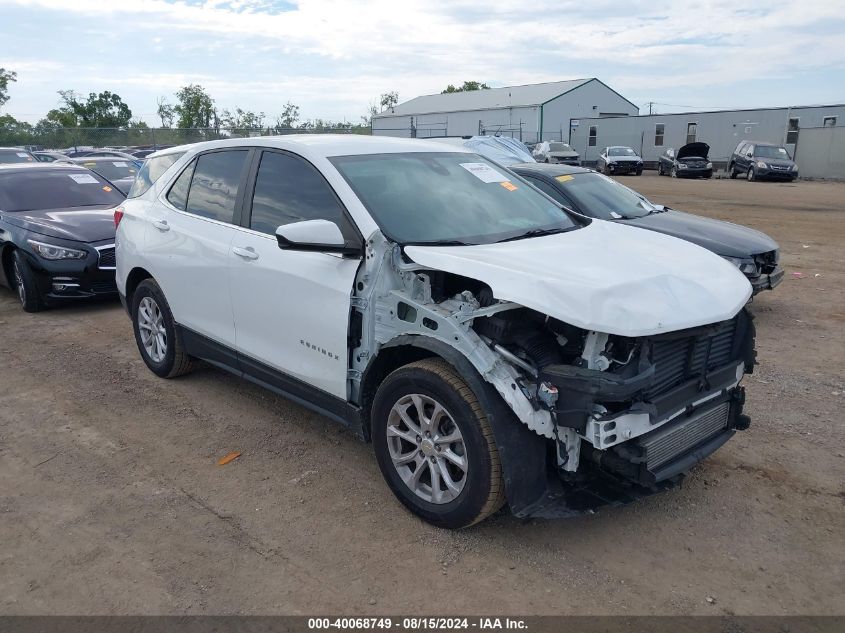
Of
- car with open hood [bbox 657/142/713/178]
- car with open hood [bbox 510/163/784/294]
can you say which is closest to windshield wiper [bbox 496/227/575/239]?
car with open hood [bbox 510/163/784/294]

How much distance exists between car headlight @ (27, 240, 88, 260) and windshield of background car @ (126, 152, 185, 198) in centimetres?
211

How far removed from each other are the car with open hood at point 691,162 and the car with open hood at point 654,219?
82.4 ft

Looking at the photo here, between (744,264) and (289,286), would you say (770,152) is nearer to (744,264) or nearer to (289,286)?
(744,264)

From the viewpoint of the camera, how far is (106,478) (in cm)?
402

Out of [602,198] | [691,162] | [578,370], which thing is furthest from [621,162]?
[578,370]

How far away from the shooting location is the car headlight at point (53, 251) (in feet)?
24.6

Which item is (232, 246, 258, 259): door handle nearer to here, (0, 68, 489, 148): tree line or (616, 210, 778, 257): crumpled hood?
(616, 210, 778, 257): crumpled hood

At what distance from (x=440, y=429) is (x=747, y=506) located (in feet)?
5.63

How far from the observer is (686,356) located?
3301 mm

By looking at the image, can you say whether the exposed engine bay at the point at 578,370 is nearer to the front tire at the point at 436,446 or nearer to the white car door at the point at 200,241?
the front tire at the point at 436,446

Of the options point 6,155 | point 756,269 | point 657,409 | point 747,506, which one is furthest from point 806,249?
point 6,155

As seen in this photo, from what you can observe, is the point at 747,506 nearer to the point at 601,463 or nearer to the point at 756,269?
the point at 601,463

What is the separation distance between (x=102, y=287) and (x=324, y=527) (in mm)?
5412

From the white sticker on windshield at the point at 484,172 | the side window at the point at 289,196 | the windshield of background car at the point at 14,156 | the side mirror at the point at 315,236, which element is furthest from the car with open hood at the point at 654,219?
the windshield of background car at the point at 14,156
